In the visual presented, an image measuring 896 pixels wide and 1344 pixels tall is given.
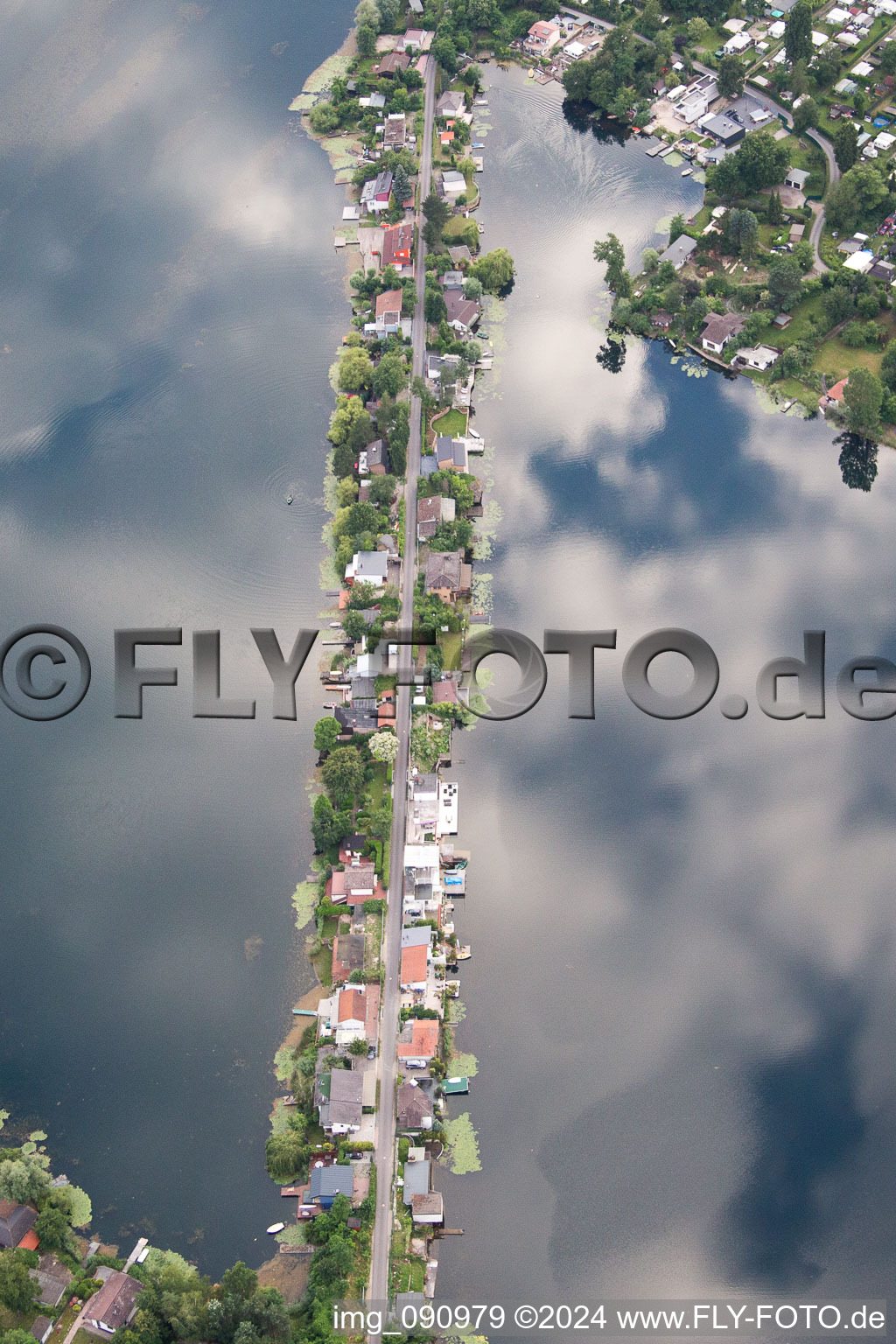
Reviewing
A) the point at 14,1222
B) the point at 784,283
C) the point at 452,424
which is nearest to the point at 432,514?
the point at 452,424

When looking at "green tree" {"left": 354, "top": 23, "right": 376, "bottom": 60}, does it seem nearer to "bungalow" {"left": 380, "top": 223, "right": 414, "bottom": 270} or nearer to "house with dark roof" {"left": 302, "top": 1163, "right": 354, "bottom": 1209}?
"bungalow" {"left": 380, "top": 223, "right": 414, "bottom": 270}

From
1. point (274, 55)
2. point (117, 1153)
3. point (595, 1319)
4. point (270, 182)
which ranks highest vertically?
point (274, 55)

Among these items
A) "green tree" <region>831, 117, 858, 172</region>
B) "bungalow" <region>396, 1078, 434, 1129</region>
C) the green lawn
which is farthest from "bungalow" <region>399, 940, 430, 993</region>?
"green tree" <region>831, 117, 858, 172</region>

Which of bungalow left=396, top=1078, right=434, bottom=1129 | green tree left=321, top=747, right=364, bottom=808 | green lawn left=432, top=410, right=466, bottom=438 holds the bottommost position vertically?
bungalow left=396, top=1078, right=434, bottom=1129

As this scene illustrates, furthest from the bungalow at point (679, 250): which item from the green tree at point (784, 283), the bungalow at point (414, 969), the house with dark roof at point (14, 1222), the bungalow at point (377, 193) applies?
the house with dark roof at point (14, 1222)

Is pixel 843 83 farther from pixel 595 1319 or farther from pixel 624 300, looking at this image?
pixel 595 1319

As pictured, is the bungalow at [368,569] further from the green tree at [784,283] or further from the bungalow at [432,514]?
the green tree at [784,283]

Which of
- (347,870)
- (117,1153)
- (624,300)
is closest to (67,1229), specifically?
(117,1153)
